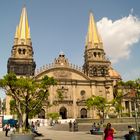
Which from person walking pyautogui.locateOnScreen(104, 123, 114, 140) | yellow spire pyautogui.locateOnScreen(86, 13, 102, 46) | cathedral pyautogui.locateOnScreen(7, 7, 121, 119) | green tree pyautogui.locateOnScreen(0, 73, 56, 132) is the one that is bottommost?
person walking pyautogui.locateOnScreen(104, 123, 114, 140)

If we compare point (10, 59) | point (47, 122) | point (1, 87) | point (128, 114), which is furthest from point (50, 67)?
point (1, 87)

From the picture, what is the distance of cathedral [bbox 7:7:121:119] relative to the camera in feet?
213

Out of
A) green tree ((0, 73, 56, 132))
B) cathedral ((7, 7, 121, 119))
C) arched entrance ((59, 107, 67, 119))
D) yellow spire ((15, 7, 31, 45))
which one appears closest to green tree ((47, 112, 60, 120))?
cathedral ((7, 7, 121, 119))

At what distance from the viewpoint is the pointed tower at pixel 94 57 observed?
6900 centimetres

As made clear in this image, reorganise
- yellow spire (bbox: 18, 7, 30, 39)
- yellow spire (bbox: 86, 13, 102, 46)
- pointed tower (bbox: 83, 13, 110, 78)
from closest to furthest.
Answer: yellow spire (bbox: 18, 7, 30, 39) < pointed tower (bbox: 83, 13, 110, 78) < yellow spire (bbox: 86, 13, 102, 46)

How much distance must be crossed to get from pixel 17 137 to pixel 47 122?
1597 inches

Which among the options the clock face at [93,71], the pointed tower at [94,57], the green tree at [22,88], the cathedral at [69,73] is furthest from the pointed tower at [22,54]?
the green tree at [22,88]

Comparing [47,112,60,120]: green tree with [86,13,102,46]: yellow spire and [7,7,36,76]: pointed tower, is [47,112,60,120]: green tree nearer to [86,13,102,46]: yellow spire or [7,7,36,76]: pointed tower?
[7,7,36,76]: pointed tower

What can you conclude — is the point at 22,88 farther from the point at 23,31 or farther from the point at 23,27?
the point at 23,27

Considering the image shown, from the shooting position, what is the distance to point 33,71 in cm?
6619

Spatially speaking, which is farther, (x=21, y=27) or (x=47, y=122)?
(x=21, y=27)

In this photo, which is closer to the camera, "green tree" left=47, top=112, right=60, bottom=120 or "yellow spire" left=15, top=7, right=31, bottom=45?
"green tree" left=47, top=112, right=60, bottom=120

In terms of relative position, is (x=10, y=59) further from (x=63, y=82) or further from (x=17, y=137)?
(x=17, y=137)

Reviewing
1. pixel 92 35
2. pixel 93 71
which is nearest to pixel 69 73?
pixel 93 71
